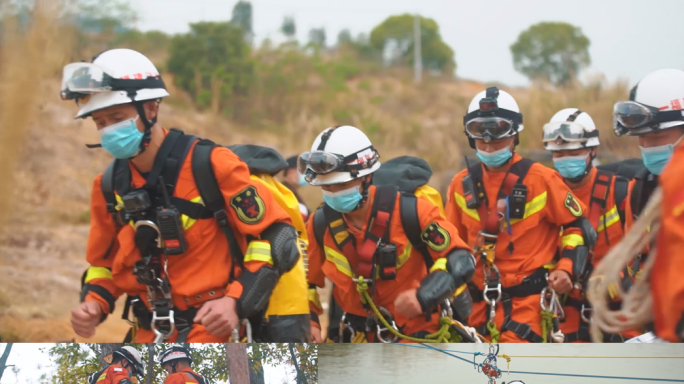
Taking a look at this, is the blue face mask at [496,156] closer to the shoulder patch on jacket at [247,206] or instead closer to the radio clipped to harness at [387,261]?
the radio clipped to harness at [387,261]

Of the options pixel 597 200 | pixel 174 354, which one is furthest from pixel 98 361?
pixel 597 200

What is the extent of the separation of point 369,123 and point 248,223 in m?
20.3

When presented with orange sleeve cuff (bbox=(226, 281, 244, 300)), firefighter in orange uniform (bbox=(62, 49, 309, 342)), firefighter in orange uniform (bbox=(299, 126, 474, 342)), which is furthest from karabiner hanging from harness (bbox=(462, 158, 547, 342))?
orange sleeve cuff (bbox=(226, 281, 244, 300))

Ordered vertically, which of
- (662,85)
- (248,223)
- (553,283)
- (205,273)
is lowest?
(553,283)

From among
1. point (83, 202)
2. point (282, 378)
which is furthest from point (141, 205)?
point (83, 202)

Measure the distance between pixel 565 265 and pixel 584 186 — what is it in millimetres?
1758

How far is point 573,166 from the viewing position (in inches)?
301

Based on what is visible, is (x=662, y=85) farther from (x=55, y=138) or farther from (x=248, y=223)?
(x=55, y=138)

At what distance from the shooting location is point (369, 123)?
24375 millimetres

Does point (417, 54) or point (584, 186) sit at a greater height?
point (417, 54)

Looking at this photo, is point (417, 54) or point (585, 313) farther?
point (417, 54)

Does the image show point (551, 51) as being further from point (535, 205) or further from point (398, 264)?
point (398, 264)

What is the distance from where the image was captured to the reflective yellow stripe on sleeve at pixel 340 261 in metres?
5.13

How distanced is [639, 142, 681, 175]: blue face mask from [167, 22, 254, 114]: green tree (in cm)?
1761
